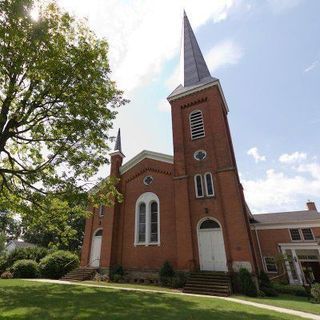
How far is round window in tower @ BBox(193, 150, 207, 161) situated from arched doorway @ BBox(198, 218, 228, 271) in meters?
4.94

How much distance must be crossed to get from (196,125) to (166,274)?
12283mm

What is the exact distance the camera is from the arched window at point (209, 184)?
18234mm

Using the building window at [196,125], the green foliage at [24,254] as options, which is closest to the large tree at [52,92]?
the building window at [196,125]

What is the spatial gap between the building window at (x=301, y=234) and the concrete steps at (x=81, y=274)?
19544mm

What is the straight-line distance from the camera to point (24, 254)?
25.7 metres

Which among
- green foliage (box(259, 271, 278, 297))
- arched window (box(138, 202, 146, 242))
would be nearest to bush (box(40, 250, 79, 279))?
arched window (box(138, 202, 146, 242))

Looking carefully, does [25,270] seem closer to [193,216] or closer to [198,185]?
[193,216]

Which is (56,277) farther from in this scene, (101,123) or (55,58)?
(55,58)

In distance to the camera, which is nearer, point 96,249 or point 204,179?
point 204,179

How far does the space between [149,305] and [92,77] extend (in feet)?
33.3

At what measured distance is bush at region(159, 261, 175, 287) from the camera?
645 inches

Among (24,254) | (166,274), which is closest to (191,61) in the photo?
(166,274)

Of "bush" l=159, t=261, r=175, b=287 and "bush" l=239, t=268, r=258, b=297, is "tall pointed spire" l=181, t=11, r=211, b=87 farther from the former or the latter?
"bush" l=239, t=268, r=258, b=297

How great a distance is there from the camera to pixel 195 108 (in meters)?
22.2
